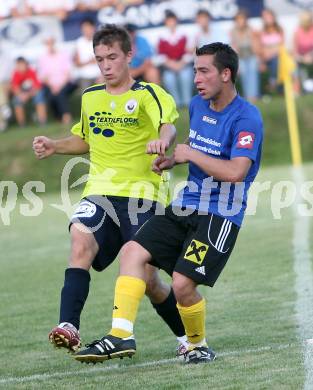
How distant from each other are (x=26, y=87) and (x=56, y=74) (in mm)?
650

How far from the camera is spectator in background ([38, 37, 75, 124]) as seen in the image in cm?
2064

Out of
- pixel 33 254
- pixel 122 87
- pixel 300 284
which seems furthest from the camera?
pixel 33 254

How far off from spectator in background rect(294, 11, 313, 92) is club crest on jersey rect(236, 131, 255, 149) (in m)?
16.0

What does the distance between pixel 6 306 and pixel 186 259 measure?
3.32 m

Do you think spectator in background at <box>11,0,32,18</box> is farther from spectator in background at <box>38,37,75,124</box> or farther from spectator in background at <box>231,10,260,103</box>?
spectator in background at <box>231,10,260,103</box>

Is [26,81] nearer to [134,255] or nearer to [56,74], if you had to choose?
[56,74]

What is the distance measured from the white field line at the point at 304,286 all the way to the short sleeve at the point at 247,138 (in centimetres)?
117

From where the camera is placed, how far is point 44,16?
21.8 meters

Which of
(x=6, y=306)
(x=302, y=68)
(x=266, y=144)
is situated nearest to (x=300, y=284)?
(x=6, y=306)

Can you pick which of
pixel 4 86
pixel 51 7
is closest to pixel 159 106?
pixel 4 86

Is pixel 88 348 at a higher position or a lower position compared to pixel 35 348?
higher

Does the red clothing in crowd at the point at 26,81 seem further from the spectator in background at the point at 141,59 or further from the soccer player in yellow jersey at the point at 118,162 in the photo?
the soccer player in yellow jersey at the point at 118,162

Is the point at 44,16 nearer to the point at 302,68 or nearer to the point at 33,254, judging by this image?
the point at 302,68

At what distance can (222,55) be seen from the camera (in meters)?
6.04
